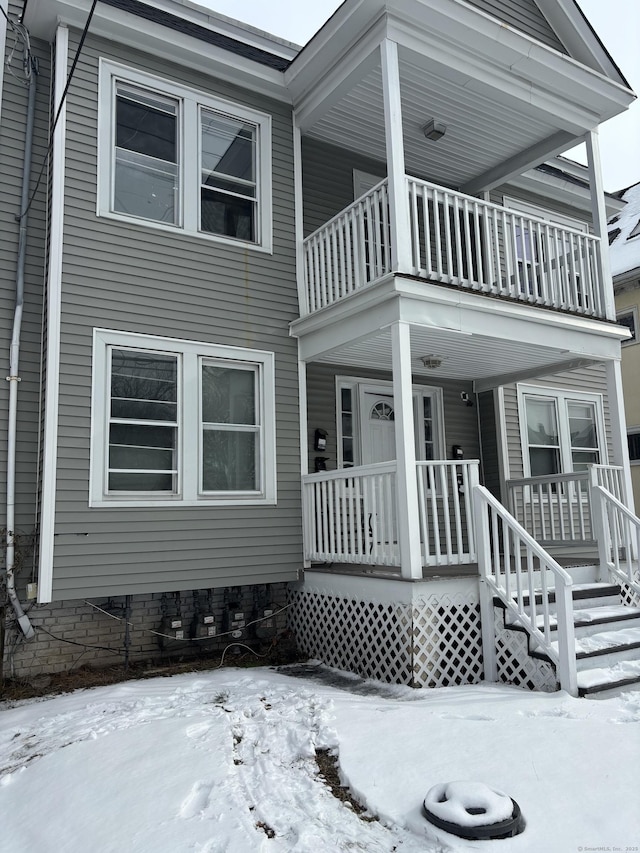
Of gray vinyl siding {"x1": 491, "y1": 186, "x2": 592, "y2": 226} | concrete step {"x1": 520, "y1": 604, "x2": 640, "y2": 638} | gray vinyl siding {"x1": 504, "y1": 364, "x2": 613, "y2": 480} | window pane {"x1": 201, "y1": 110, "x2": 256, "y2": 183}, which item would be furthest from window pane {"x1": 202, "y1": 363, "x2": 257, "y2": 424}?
gray vinyl siding {"x1": 491, "y1": 186, "x2": 592, "y2": 226}

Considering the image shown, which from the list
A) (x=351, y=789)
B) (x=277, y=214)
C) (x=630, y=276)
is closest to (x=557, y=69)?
(x=277, y=214)

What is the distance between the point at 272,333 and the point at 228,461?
1.62 meters

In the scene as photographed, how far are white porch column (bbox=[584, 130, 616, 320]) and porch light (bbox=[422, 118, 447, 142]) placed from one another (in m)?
1.85

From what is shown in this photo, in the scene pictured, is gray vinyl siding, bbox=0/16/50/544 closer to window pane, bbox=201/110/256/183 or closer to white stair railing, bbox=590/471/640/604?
window pane, bbox=201/110/256/183

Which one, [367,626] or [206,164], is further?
[206,164]

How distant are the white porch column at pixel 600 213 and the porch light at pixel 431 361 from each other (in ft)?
7.12

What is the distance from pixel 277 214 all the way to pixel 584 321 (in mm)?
3930

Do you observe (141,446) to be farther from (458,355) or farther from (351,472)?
(458,355)

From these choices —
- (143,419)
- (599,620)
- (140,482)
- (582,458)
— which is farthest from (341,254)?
(582,458)

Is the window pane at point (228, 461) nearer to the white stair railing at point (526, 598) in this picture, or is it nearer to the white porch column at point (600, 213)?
the white stair railing at point (526, 598)

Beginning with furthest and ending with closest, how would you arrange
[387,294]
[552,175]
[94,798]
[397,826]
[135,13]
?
1. [552,175]
2. [135,13]
3. [387,294]
4. [94,798]
5. [397,826]

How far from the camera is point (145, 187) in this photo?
762 cm

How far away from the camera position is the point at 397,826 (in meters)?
3.30

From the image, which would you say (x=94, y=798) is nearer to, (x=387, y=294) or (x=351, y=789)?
(x=351, y=789)
